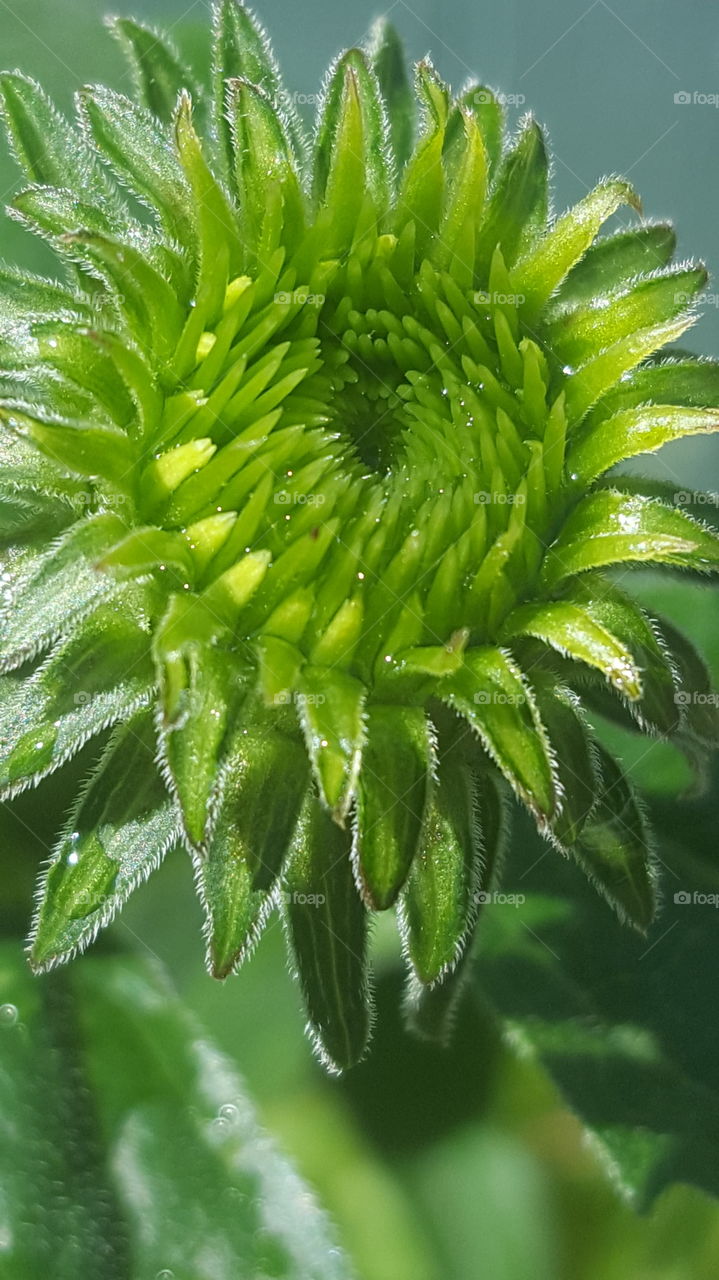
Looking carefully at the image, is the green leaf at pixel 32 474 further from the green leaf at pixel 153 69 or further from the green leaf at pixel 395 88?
the green leaf at pixel 395 88

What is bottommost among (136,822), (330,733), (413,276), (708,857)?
(708,857)

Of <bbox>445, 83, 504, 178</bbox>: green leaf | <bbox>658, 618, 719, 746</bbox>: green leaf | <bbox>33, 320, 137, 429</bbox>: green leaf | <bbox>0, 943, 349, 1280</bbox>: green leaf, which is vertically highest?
<bbox>445, 83, 504, 178</bbox>: green leaf

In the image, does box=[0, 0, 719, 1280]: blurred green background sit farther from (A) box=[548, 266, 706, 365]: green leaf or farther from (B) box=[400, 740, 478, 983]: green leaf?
(A) box=[548, 266, 706, 365]: green leaf

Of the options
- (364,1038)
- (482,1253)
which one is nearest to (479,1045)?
(482,1253)

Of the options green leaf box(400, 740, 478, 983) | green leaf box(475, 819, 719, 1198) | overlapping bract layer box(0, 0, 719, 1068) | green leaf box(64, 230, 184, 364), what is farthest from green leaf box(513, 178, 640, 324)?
green leaf box(475, 819, 719, 1198)

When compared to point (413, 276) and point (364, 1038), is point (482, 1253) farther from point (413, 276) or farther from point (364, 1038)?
point (413, 276)

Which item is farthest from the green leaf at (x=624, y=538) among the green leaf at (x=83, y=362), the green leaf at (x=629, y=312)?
the green leaf at (x=83, y=362)
